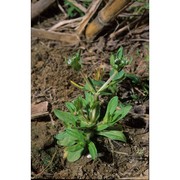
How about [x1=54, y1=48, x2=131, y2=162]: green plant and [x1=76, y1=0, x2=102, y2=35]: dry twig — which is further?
[x1=76, y1=0, x2=102, y2=35]: dry twig

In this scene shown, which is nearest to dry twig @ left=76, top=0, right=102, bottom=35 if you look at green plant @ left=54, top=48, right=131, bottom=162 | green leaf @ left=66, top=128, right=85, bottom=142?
green plant @ left=54, top=48, right=131, bottom=162

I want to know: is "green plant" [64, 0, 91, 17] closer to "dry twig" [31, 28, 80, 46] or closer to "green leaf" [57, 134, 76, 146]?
"dry twig" [31, 28, 80, 46]

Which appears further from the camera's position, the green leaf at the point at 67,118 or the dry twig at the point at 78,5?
the dry twig at the point at 78,5

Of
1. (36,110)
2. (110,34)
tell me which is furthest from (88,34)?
(36,110)

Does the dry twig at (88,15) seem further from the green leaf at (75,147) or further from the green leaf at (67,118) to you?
the green leaf at (75,147)

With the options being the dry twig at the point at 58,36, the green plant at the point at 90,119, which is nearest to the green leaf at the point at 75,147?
the green plant at the point at 90,119

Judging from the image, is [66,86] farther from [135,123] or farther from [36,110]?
Answer: [135,123]
